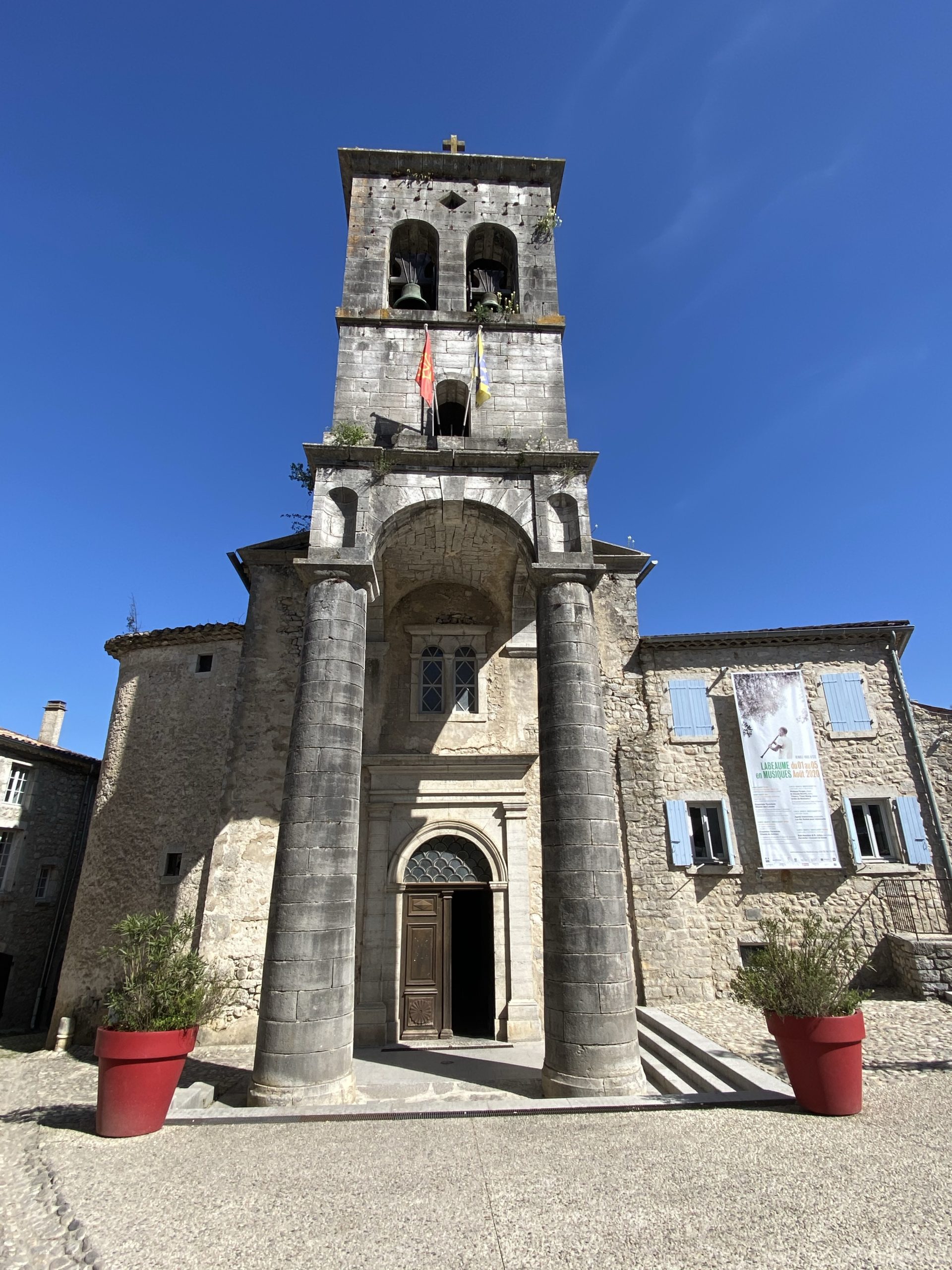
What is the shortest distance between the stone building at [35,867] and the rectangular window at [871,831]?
18755 millimetres

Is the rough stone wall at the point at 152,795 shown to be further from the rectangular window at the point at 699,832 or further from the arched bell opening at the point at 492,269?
the rectangular window at the point at 699,832

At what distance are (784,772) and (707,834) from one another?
1.88 meters

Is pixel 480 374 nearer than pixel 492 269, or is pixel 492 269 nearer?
pixel 480 374

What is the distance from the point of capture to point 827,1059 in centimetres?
496

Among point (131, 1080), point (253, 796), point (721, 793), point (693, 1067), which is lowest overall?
point (693, 1067)

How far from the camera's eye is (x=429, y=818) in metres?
10.0

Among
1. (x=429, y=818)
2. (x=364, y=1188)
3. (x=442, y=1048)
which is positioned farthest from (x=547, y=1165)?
(x=429, y=818)

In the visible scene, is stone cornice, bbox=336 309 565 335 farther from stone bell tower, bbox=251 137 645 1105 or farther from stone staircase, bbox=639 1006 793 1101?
stone staircase, bbox=639 1006 793 1101

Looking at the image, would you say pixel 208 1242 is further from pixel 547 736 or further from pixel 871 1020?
pixel 871 1020

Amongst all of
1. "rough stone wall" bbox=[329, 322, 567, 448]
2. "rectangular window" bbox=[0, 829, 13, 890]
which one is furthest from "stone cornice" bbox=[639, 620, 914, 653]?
"rectangular window" bbox=[0, 829, 13, 890]

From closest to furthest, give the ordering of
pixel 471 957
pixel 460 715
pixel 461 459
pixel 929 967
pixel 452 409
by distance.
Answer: pixel 461 459 < pixel 929 967 < pixel 452 409 < pixel 460 715 < pixel 471 957

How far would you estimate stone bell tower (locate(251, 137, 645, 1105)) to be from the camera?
19.1 feet

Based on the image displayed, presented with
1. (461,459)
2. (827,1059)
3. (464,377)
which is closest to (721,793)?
(827,1059)

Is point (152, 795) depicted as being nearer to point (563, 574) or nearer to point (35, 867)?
point (35, 867)
